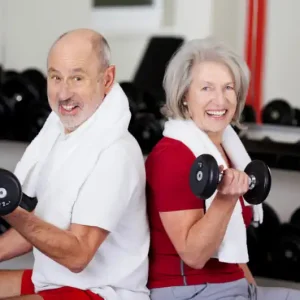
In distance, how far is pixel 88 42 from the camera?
1.59 metres

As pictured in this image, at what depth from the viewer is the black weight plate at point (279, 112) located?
13.3 feet

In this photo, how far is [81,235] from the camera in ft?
4.89

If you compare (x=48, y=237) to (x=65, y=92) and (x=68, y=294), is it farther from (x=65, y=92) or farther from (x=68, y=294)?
(x=65, y=92)

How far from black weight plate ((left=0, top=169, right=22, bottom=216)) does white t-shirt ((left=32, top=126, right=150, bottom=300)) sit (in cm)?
28

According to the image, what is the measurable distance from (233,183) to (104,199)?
10.5 inches

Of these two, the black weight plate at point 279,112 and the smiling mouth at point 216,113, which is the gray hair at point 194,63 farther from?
the black weight plate at point 279,112

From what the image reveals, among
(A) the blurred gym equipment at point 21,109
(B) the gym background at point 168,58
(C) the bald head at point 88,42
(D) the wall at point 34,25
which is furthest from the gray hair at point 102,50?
(D) the wall at point 34,25

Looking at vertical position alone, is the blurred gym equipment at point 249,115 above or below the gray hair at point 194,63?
below

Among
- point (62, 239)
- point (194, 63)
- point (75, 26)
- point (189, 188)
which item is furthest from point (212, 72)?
point (75, 26)

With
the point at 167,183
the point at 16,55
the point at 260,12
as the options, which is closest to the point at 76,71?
the point at 167,183

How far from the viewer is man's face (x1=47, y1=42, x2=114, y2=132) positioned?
1582mm

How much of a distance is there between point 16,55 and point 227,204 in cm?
393

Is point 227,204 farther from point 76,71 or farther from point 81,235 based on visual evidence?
point 76,71

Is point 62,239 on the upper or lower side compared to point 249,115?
upper
